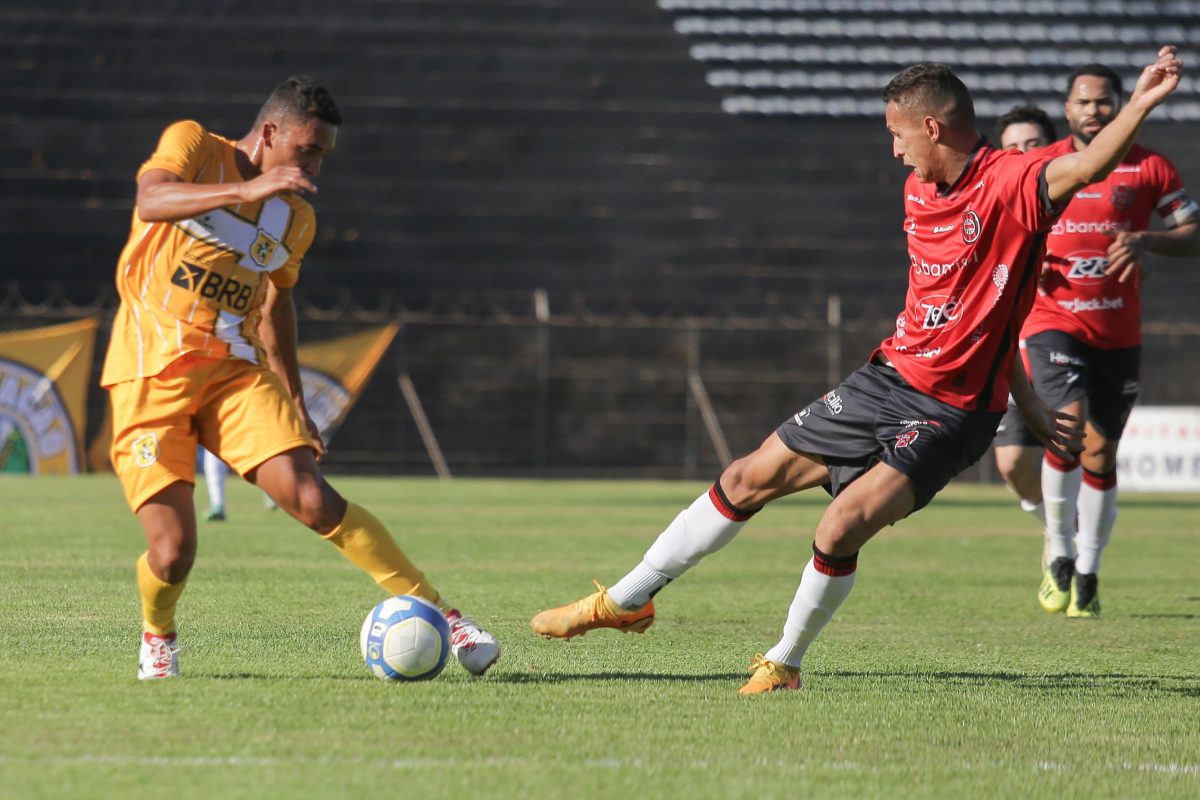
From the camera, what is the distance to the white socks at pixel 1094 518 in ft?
25.4

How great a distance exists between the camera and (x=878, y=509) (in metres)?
4.97

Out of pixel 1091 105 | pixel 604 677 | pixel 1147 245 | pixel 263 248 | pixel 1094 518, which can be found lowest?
pixel 1094 518

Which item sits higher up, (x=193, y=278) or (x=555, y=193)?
(x=193, y=278)

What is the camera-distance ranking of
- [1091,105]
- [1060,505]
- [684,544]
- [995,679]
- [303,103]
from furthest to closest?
[1060,505] → [1091,105] → [995,679] → [684,544] → [303,103]

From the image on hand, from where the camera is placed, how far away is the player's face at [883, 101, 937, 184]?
5.03 m

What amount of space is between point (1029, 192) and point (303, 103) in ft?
6.89

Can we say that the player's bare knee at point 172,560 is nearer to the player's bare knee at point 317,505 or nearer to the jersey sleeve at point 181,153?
the player's bare knee at point 317,505

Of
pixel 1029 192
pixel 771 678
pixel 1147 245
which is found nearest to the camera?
Result: pixel 1029 192

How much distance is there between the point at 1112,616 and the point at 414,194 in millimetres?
15779

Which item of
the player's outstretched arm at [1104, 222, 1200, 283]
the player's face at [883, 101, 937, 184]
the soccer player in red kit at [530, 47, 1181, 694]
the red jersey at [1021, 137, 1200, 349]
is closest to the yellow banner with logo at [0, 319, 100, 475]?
the red jersey at [1021, 137, 1200, 349]

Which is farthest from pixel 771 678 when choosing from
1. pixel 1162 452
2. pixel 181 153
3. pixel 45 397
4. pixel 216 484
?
pixel 45 397

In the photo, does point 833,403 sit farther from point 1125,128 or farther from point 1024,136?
point 1024,136

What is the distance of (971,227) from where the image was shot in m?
5.00

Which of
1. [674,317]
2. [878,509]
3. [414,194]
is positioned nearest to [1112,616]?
[878,509]
